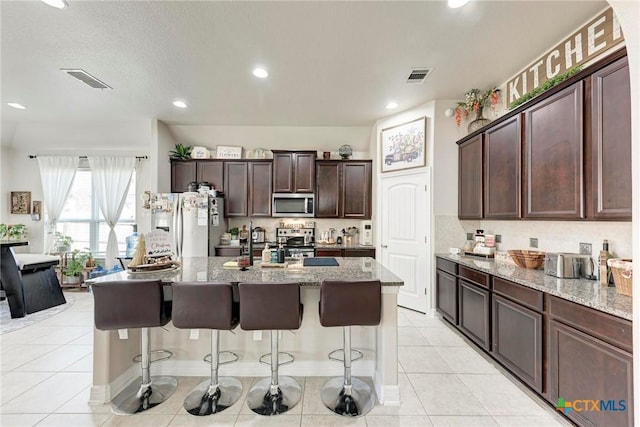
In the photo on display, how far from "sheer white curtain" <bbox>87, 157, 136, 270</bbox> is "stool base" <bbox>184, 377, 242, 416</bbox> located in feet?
14.8

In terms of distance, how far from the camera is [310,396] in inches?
84.0

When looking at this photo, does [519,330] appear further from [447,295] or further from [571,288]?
[447,295]

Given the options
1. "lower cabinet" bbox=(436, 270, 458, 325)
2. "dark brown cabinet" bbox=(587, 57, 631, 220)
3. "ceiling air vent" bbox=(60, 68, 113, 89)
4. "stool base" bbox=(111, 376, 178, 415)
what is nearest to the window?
"ceiling air vent" bbox=(60, 68, 113, 89)

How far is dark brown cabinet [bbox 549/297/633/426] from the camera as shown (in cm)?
146

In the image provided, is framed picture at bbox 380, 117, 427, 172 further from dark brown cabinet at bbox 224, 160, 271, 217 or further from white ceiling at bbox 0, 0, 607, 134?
dark brown cabinet at bbox 224, 160, 271, 217

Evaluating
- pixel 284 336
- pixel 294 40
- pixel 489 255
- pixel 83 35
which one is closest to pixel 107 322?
pixel 284 336

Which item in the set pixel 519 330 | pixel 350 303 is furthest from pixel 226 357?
pixel 519 330

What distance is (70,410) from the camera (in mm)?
1997

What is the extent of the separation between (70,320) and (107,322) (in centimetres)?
276

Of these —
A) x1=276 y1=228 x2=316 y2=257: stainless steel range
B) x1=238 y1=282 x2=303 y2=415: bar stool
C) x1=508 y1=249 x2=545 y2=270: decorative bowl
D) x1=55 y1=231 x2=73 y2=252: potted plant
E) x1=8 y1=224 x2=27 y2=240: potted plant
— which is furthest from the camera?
x1=55 y1=231 x2=73 y2=252: potted plant

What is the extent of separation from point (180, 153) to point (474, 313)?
5153 millimetres

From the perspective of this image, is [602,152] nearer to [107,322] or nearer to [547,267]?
[547,267]

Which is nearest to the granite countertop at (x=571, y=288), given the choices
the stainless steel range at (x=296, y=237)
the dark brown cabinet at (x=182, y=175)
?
the stainless steel range at (x=296, y=237)

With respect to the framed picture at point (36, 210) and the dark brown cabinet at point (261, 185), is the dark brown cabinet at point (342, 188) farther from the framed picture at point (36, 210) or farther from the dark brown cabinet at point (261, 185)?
the framed picture at point (36, 210)
